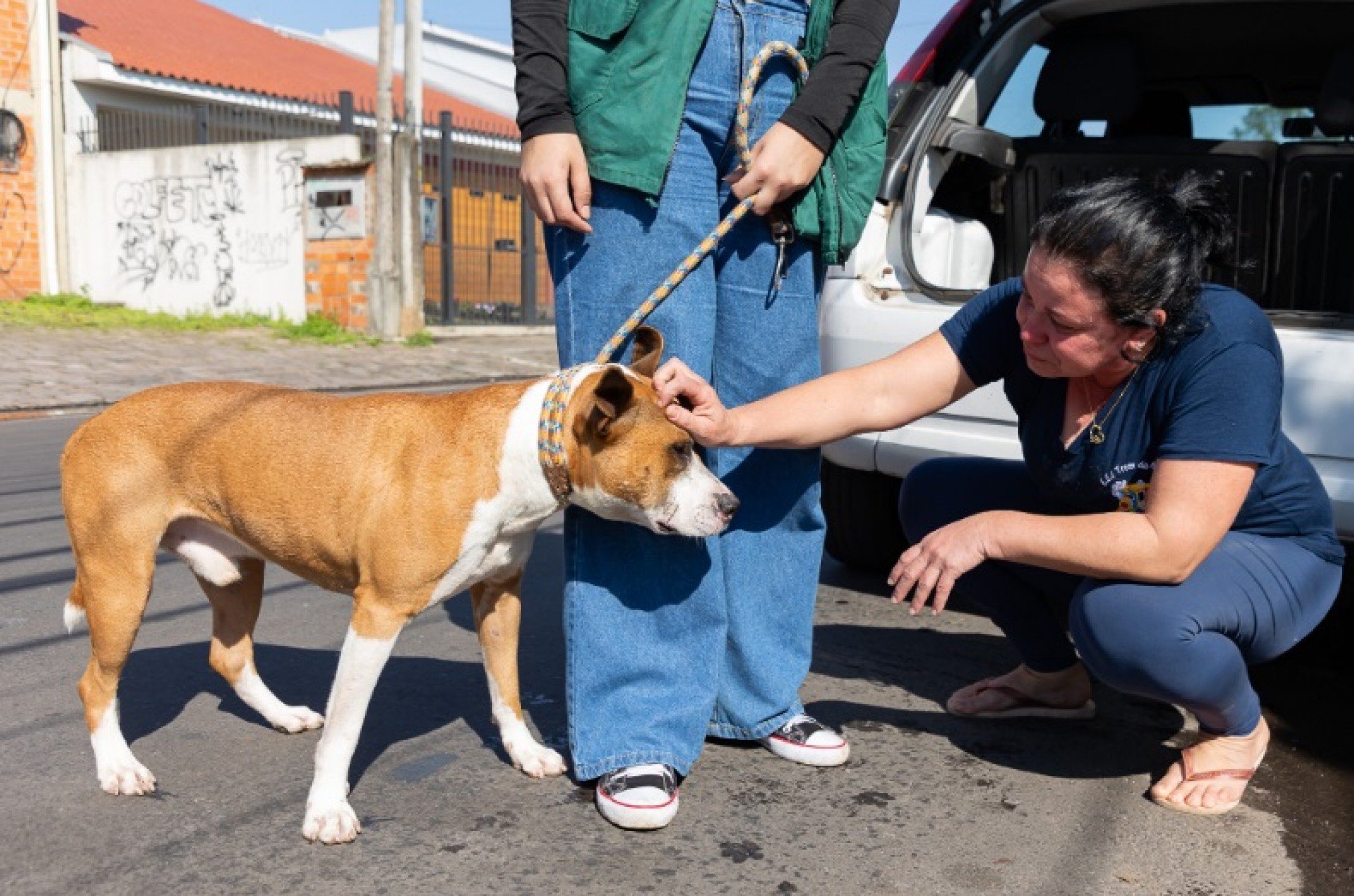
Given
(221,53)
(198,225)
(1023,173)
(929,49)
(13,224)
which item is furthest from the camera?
(221,53)

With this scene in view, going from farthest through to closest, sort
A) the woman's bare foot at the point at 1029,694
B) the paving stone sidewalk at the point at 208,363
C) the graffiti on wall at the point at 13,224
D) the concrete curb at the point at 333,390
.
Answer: the graffiti on wall at the point at 13,224, the paving stone sidewalk at the point at 208,363, the concrete curb at the point at 333,390, the woman's bare foot at the point at 1029,694

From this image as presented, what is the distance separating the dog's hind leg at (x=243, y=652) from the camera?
3105 mm

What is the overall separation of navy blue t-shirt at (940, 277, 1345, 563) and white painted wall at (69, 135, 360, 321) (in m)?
13.8

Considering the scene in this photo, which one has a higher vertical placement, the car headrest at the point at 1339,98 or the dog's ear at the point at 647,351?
the car headrest at the point at 1339,98

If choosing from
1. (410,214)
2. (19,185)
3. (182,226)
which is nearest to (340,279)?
(410,214)

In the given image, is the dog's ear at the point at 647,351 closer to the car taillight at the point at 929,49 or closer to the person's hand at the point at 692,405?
the person's hand at the point at 692,405

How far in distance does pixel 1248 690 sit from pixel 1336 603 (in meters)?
1.91

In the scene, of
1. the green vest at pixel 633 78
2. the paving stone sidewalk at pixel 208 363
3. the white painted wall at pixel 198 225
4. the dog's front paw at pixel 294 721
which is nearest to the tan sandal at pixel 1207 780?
the green vest at pixel 633 78

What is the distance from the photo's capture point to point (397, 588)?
2555mm

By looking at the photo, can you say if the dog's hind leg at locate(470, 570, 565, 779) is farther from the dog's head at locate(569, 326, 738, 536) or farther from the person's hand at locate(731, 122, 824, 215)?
the person's hand at locate(731, 122, 824, 215)

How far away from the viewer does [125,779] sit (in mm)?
2703

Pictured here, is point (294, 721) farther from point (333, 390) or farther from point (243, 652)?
point (333, 390)

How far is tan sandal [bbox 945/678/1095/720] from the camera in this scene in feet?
10.7

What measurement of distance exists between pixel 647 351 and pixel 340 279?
Result: 1412 centimetres
